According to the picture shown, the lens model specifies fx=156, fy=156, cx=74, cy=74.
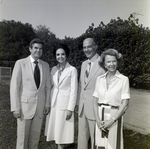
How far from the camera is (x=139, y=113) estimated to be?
9.50ft

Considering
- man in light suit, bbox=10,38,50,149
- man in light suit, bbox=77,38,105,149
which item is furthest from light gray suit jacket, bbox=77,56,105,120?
man in light suit, bbox=10,38,50,149

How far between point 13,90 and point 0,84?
1.23 meters

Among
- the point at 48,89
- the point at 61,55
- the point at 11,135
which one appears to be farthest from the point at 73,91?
the point at 11,135

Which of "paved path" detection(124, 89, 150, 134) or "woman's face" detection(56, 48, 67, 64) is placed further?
"paved path" detection(124, 89, 150, 134)

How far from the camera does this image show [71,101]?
2559 millimetres

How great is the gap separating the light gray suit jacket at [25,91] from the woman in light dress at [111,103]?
3.16 feet

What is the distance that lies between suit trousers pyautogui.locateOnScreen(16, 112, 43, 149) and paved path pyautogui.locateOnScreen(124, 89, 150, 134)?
1706 millimetres

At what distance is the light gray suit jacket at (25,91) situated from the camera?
2.39 meters

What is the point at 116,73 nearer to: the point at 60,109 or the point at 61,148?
the point at 60,109

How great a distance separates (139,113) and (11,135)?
251cm

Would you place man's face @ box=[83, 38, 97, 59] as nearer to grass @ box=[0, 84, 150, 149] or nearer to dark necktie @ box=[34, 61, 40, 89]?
dark necktie @ box=[34, 61, 40, 89]

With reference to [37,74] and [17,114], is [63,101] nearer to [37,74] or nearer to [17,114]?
[37,74]

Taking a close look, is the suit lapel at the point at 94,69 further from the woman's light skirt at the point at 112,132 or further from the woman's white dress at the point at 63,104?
the woman's light skirt at the point at 112,132

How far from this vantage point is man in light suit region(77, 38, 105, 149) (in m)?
2.43
